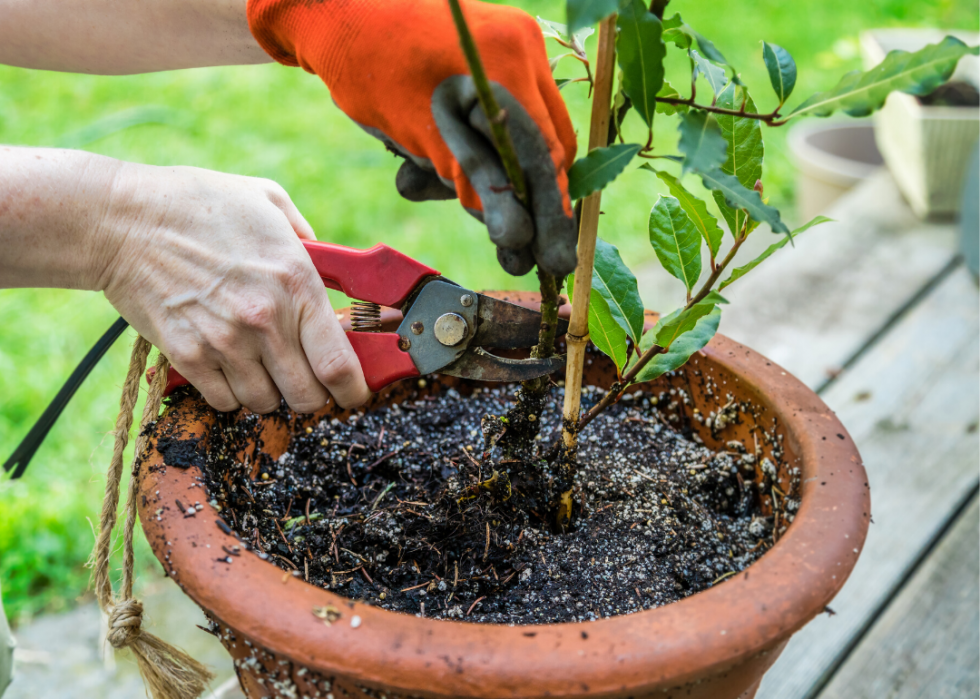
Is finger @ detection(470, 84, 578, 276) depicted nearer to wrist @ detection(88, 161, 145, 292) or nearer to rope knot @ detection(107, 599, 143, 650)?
wrist @ detection(88, 161, 145, 292)

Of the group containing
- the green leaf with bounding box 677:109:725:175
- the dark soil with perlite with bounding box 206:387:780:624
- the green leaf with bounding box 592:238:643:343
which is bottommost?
the dark soil with perlite with bounding box 206:387:780:624

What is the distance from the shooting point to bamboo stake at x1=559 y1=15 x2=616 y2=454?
0.65m

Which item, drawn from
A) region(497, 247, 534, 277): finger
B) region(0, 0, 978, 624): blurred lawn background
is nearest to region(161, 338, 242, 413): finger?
region(497, 247, 534, 277): finger

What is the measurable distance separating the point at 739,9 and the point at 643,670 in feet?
13.4

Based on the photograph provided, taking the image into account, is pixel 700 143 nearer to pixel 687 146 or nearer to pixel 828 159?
pixel 687 146

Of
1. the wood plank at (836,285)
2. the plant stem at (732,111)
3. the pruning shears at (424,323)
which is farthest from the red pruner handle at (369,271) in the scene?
the wood plank at (836,285)

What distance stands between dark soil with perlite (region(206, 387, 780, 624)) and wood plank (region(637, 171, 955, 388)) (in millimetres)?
603

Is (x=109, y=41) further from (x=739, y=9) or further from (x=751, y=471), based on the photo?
(x=739, y=9)

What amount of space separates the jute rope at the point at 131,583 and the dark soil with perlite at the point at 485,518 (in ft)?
0.30

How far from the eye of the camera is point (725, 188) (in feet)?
2.09

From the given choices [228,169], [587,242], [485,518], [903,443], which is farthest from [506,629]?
[228,169]

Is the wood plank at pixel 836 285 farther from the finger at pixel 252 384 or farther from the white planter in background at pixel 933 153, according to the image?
the finger at pixel 252 384

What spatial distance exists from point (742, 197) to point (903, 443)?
0.95 meters

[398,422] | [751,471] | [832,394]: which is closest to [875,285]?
[832,394]
